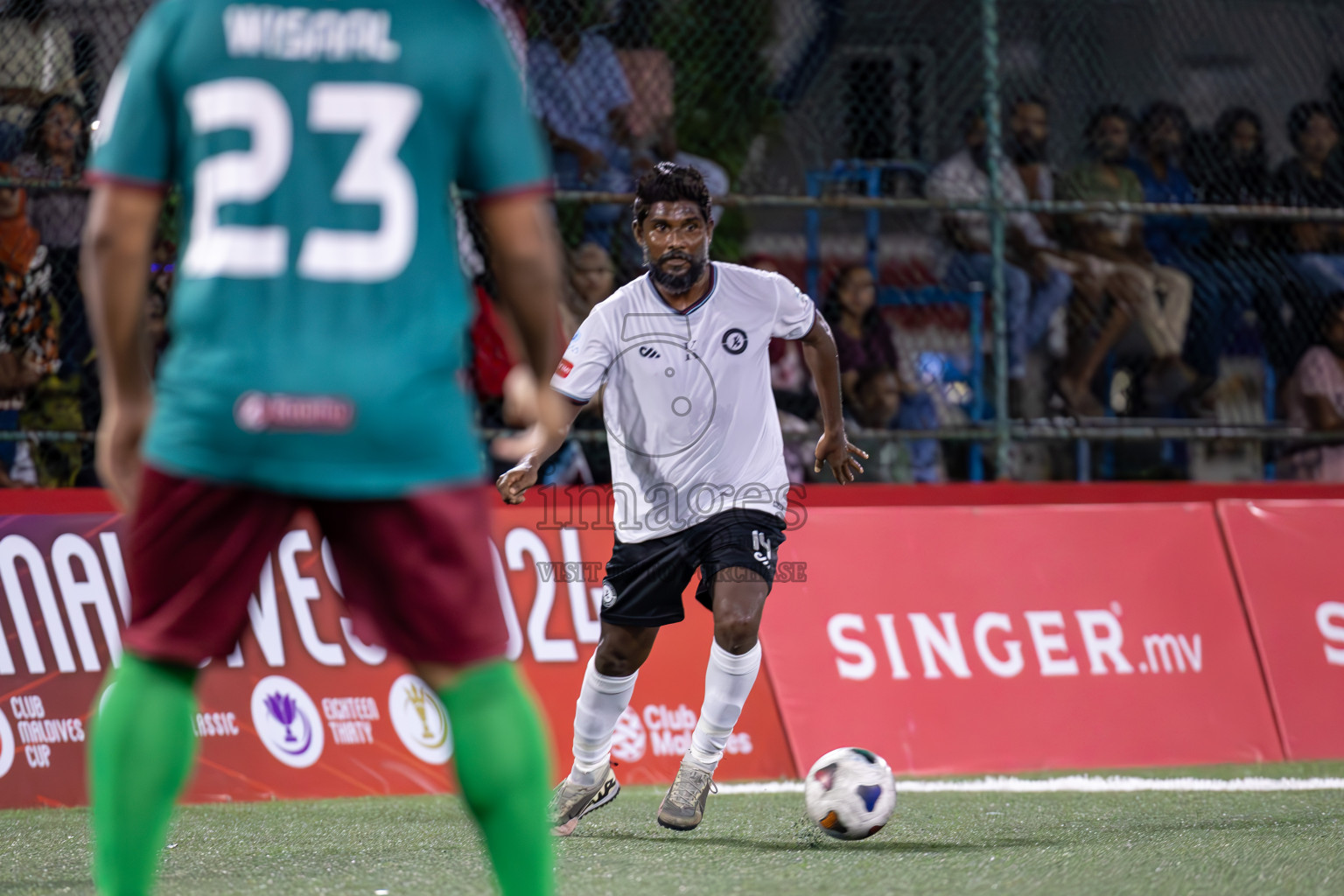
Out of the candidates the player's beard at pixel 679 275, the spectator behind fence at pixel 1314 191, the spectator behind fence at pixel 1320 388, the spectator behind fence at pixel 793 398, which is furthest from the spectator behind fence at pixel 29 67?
the spectator behind fence at pixel 1320 388

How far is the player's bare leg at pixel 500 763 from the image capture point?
2457 mm

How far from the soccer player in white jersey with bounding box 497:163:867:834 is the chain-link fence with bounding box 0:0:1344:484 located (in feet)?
8.86

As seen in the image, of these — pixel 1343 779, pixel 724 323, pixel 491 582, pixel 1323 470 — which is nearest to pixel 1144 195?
pixel 1323 470

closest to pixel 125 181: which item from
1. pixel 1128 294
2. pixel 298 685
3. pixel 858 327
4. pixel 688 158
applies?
pixel 298 685

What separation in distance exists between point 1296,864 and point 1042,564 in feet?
10.5

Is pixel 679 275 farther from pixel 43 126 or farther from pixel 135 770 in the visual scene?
pixel 43 126

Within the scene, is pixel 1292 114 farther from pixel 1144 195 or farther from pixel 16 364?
pixel 16 364

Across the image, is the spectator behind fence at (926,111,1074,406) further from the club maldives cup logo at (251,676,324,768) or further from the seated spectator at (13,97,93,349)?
the seated spectator at (13,97,93,349)

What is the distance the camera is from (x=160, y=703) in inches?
98.3

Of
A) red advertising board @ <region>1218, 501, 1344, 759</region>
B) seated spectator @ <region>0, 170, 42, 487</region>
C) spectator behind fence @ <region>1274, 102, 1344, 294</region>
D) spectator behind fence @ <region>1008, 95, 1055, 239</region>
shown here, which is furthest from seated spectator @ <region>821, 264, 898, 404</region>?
seated spectator @ <region>0, 170, 42, 487</region>

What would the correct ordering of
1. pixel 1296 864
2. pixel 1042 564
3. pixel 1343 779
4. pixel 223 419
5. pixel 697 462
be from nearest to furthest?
pixel 223 419 → pixel 1296 864 → pixel 697 462 → pixel 1343 779 → pixel 1042 564

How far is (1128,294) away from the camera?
9.17 metres

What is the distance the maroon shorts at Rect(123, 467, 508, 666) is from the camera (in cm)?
237

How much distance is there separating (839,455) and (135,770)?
3.33 meters
